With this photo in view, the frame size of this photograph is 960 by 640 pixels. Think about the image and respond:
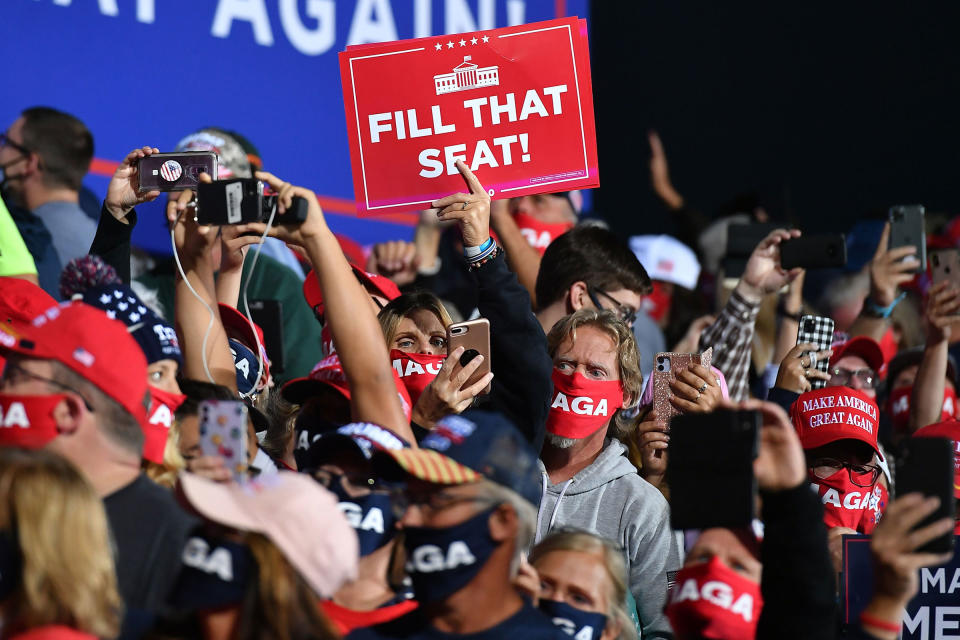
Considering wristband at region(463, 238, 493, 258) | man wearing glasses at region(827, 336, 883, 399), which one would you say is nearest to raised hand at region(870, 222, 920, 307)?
man wearing glasses at region(827, 336, 883, 399)

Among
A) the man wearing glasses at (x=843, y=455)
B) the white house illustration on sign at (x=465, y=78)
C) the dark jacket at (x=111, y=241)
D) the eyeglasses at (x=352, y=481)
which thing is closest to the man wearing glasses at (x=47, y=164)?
the dark jacket at (x=111, y=241)

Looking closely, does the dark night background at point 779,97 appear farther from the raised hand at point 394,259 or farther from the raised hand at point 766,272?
the raised hand at point 766,272

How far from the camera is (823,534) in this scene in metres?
2.84

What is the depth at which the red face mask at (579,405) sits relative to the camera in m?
4.43

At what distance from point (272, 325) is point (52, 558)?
2807 mm

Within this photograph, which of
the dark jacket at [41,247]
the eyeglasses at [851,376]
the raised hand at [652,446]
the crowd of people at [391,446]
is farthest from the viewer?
the eyeglasses at [851,376]

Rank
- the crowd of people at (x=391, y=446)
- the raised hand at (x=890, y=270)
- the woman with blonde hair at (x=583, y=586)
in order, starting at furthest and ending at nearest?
the raised hand at (x=890, y=270)
the woman with blonde hair at (x=583, y=586)
the crowd of people at (x=391, y=446)

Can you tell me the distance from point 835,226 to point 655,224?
153 centimetres

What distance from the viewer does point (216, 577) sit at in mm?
2443

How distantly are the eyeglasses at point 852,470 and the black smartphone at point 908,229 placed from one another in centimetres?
167

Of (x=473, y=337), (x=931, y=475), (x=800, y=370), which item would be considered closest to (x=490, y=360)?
(x=473, y=337)

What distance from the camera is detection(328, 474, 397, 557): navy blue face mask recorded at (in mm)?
3049

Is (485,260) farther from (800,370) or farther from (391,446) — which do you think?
(800,370)

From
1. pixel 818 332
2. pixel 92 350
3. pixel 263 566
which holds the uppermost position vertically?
pixel 92 350
